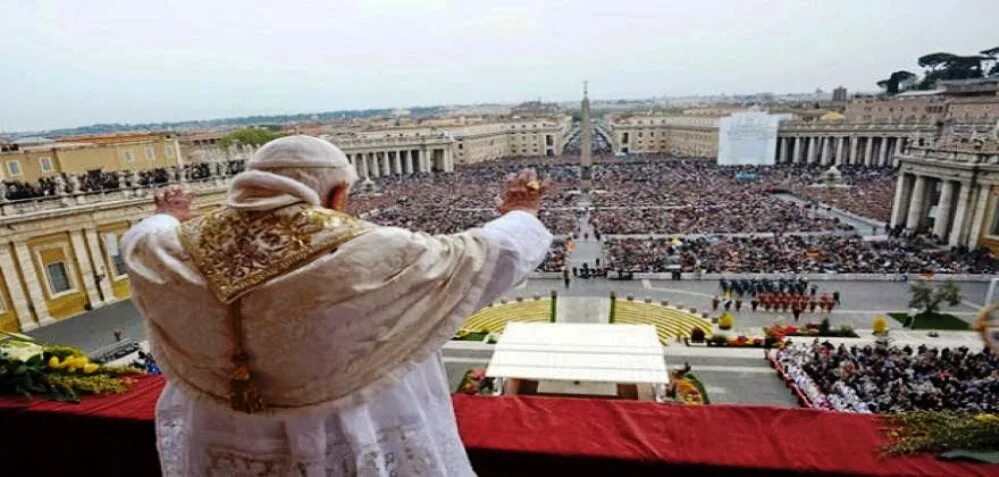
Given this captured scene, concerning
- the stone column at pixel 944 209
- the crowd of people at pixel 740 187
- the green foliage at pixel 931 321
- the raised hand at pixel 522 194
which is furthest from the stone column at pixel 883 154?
the raised hand at pixel 522 194

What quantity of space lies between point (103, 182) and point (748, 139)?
52.4m

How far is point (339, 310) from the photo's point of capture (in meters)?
1.16

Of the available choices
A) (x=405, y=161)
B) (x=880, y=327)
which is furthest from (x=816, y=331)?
(x=405, y=161)

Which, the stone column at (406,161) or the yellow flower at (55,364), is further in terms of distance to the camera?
the stone column at (406,161)

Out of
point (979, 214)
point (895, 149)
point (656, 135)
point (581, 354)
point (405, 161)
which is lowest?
point (405, 161)

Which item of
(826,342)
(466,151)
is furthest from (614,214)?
(466,151)

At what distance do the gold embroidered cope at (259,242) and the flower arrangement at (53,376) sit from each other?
1.97 metres

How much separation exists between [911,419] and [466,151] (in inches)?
2693

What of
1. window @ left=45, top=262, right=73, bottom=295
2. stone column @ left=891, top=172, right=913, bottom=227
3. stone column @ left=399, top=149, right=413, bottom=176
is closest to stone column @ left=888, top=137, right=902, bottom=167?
stone column @ left=891, top=172, right=913, bottom=227

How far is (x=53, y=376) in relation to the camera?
8.80 feet

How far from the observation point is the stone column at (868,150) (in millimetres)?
50572

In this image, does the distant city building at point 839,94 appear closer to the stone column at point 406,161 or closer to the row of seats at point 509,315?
the stone column at point 406,161

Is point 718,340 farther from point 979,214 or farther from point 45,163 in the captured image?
point 45,163

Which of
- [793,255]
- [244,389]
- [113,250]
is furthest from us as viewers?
[793,255]
